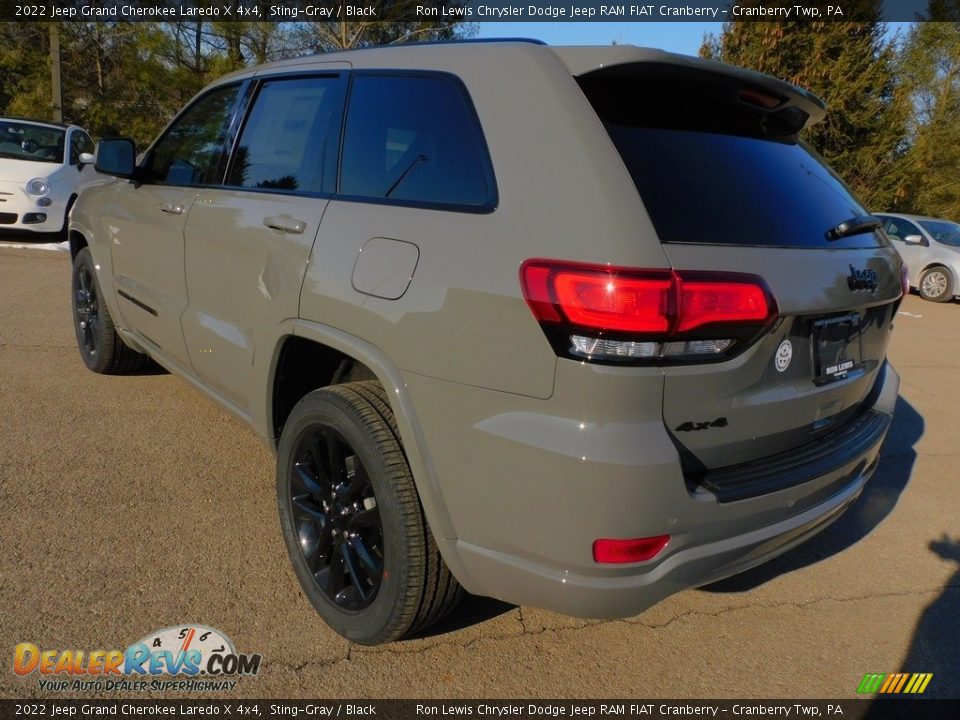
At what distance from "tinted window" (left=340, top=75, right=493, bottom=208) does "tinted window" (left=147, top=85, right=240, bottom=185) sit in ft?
3.26

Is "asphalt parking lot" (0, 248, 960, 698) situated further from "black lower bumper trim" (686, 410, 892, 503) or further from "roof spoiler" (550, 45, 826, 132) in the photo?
"roof spoiler" (550, 45, 826, 132)

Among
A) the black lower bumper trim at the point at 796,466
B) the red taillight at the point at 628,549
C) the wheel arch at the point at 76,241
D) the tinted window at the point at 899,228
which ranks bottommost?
the wheel arch at the point at 76,241

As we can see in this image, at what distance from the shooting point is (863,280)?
85.5 inches

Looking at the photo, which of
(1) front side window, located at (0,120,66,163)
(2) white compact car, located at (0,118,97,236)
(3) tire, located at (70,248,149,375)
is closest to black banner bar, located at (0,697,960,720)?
(3) tire, located at (70,248,149,375)

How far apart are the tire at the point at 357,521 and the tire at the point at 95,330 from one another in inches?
93.6

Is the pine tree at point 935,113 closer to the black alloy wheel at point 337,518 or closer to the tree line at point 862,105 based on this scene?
the tree line at point 862,105

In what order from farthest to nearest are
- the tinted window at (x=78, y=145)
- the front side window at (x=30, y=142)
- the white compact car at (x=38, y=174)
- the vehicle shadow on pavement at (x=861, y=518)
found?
1. the tinted window at (x=78, y=145)
2. the front side window at (x=30, y=142)
3. the white compact car at (x=38, y=174)
4. the vehicle shadow on pavement at (x=861, y=518)

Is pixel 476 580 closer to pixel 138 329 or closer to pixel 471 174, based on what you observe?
pixel 471 174

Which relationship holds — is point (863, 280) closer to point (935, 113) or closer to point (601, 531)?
point (601, 531)

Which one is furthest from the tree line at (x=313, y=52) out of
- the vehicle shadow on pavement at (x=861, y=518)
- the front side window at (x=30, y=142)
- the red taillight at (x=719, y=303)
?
the red taillight at (x=719, y=303)

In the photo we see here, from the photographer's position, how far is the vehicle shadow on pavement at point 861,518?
2.84m

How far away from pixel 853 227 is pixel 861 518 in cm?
172

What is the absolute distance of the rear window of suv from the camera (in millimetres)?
1858

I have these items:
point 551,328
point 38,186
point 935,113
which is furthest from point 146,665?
point 935,113
